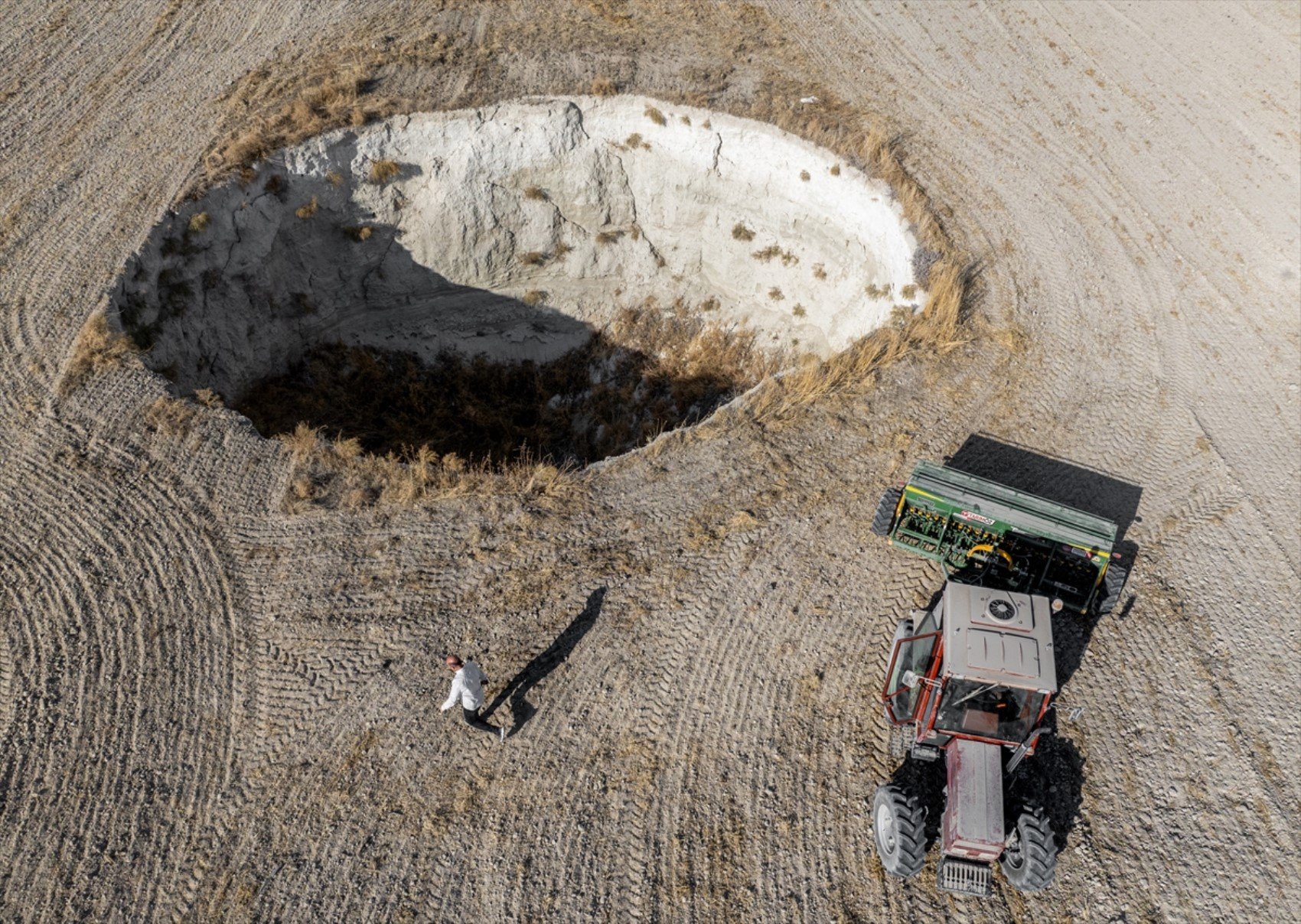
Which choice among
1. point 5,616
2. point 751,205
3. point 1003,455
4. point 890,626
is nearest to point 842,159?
point 751,205

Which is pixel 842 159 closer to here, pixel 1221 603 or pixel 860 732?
pixel 1221 603

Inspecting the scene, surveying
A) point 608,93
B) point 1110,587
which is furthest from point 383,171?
point 1110,587

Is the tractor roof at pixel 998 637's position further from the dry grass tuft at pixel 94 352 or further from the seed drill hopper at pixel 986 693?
the dry grass tuft at pixel 94 352

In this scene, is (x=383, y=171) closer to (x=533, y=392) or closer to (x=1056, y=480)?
(x=533, y=392)

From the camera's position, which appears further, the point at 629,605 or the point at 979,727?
the point at 629,605

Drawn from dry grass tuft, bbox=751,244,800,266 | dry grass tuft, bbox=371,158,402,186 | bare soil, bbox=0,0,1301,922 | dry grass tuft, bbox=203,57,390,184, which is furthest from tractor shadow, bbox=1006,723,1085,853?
dry grass tuft, bbox=203,57,390,184

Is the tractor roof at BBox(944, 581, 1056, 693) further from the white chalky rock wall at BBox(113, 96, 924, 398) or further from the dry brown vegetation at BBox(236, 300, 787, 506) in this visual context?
the dry brown vegetation at BBox(236, 300, 787, 506)
